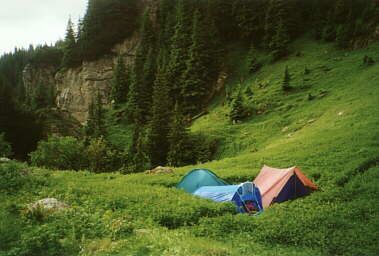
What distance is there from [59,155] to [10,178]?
23.2 m

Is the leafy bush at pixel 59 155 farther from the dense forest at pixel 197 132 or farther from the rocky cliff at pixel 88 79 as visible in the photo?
the rocky cliff at pixel 88 79

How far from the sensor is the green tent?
59.4 feet

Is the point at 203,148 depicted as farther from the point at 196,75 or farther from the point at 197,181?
the point at 196,75

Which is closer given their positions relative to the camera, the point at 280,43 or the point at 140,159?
the point at 140,159

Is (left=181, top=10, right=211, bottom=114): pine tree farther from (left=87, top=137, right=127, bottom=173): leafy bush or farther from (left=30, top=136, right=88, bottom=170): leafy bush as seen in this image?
(left=30, top=136, right=88, bottom=170): leafy bush

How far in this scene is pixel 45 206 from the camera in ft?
30.7

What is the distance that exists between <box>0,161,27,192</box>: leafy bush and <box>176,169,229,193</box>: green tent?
9.21m

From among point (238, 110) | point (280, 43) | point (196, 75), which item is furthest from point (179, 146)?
point (280, 43)

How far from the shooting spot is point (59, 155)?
33719mm

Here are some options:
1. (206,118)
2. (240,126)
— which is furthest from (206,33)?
(240,126)

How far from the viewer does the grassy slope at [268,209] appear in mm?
8070

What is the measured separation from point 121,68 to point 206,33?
23519mm

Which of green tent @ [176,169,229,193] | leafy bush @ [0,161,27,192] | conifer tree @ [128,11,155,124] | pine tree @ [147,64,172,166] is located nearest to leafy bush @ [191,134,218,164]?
pine tree @ [147,64,172,166]

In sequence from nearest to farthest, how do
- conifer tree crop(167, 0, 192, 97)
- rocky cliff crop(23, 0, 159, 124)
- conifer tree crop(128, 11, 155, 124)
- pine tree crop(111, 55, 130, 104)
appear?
conifer tree crop(128, 11, 155, 124)
conifer tree crop(167, 0, 192, 97)
pine tree crop(111, 55, 130, 104)
rocky cliff crop(23, 0, 159, 124)
